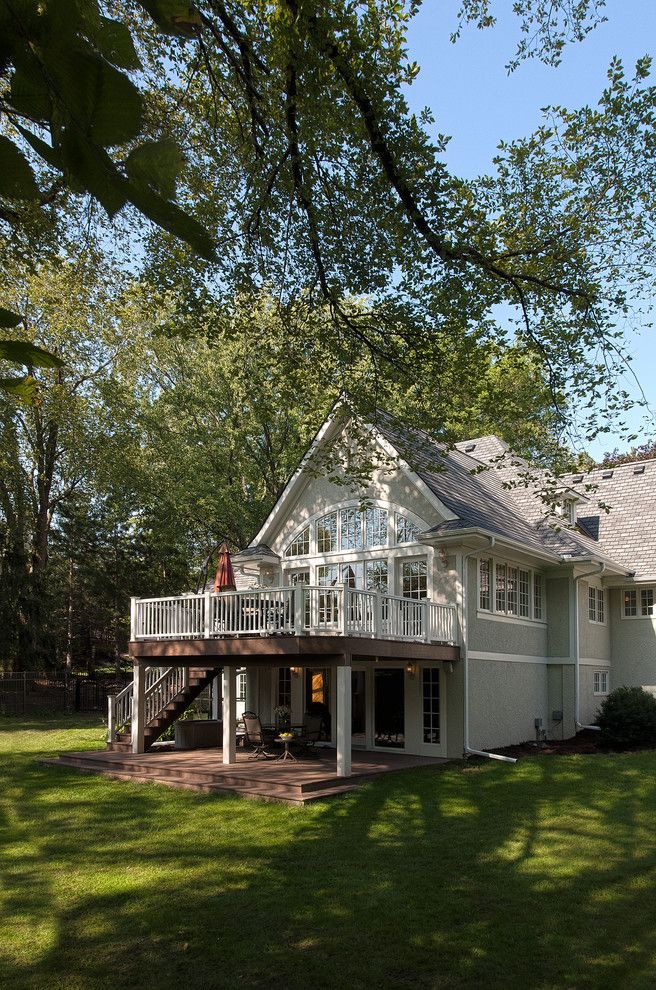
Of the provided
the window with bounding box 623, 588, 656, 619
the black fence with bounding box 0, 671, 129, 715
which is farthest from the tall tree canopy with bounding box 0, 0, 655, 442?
the black fence with bounding box 0, 671, 129, 715

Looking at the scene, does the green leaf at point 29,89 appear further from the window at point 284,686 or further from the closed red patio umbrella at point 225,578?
the window at point 284,686

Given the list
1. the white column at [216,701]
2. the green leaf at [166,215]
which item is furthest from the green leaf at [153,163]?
the white column at [216,701]

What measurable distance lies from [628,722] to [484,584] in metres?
4.46

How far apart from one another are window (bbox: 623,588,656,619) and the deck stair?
1141 centimetres

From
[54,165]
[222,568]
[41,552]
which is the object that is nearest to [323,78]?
[54,165]

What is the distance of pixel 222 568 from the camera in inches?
710

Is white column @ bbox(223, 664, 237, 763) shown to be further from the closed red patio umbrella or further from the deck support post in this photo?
the deck support post

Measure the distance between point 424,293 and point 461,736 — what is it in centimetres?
1016

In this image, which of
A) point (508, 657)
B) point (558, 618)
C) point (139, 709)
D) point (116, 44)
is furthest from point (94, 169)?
point (558, 618)

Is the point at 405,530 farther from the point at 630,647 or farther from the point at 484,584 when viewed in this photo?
the point at 630,647

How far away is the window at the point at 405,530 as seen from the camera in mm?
18266

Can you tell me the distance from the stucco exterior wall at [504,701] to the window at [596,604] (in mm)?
2193

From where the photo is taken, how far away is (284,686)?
68.0 feet

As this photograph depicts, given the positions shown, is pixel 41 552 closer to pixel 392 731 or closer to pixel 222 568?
pixel 222 568
